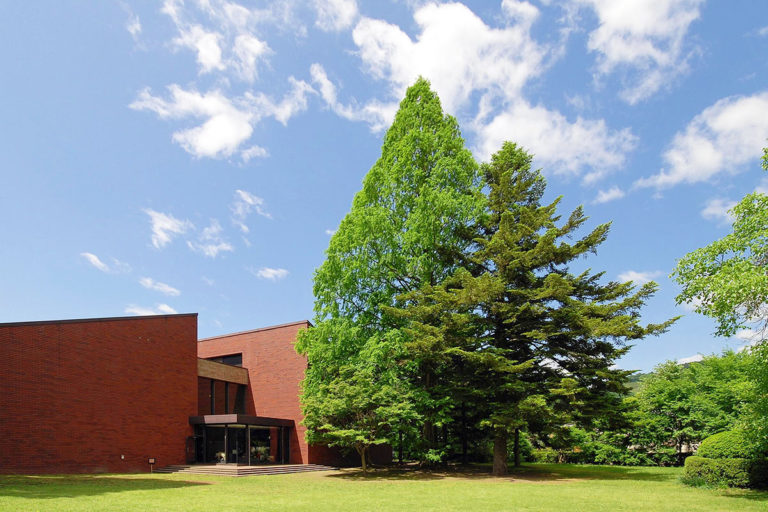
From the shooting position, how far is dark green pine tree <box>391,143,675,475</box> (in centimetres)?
2183

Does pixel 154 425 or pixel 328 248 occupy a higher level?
pixel 328 248

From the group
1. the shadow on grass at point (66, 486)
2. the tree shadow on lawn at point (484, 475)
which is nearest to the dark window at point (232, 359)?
the tree shadow on lawn at point (484, 475)

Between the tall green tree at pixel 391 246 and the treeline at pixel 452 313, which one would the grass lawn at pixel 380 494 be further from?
the tall green tree at pixel 391 246

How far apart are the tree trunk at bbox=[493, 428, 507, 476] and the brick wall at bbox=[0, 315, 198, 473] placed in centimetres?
1719

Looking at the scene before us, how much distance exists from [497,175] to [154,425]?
23050 mm

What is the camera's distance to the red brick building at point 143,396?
22.2 m

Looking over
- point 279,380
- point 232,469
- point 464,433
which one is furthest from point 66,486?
point 464,433

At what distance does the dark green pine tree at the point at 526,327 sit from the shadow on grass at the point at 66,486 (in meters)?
11.7

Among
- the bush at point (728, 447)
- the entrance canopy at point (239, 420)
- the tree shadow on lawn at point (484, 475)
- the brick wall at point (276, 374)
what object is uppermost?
the brick wall at point (276, 374)

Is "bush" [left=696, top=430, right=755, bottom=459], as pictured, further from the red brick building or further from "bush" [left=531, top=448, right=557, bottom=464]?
the red brick building

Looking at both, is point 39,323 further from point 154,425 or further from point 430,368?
point 430,368

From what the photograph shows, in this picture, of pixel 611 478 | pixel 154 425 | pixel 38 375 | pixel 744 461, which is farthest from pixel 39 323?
pixel 744 461

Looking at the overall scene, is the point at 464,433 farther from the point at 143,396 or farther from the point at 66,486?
the point at 66,486

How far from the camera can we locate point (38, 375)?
2255 centimetres
